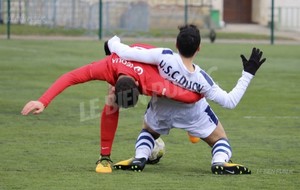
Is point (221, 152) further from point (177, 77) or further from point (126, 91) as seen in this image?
point (126, 91)

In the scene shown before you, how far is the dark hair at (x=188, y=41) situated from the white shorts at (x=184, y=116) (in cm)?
55

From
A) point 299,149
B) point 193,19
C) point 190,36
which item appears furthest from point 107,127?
point 193,19

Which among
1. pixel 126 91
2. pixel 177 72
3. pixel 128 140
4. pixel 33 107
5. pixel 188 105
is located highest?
pixel 177 72

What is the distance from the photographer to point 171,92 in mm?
8969

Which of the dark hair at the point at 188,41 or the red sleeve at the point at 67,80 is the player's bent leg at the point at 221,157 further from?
the red sleeve at the point at 67,80

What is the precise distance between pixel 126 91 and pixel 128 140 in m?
3.21

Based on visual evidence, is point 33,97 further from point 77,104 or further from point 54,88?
point 54,88

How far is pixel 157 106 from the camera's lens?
9312 mm

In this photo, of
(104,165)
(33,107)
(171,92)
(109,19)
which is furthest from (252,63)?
(109,19)

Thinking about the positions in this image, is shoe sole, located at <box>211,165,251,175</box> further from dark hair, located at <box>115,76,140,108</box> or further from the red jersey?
dark hair, located at <box>115,76,140,108</box>

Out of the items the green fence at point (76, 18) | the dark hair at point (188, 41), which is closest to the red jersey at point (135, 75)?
the dark hair at point (188, 41)

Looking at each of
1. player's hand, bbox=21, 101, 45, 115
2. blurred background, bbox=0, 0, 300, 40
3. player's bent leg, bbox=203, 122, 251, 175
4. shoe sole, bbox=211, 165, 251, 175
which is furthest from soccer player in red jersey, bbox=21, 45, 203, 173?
blurred background, bbox=0, 0, 300, 40

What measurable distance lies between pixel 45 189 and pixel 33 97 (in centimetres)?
816

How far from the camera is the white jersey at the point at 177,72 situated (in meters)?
8.86
